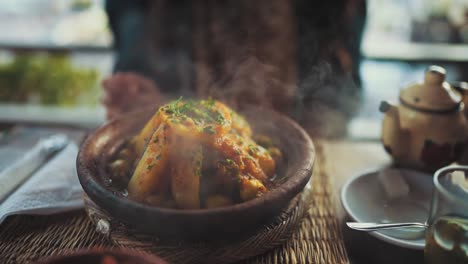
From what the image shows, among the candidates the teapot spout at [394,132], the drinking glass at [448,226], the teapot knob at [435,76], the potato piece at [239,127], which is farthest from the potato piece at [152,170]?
the teapot knob at [435,76]

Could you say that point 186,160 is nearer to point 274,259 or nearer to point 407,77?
point 274,259

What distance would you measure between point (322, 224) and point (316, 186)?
1.08ft

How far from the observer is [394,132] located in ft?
6.70

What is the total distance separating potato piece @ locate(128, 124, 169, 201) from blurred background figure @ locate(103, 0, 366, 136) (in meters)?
0.93

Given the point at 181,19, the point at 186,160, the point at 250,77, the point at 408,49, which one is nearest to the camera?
the point at 186,160

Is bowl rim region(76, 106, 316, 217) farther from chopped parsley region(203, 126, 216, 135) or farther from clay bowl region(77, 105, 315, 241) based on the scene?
chopped parsley region(203, 126, 216, 135)

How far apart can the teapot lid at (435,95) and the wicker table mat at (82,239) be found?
719mm

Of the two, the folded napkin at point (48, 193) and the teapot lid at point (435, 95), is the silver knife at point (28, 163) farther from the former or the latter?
the teapot lid at point (435, 95)

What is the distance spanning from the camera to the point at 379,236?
58.3 inches

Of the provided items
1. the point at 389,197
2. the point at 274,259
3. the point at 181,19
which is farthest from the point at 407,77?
the point at 274,259

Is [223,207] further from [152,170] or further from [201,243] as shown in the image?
[152,170]

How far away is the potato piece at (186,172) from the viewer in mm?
1404

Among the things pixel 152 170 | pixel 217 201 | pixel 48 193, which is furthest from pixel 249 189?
pixel 48 193

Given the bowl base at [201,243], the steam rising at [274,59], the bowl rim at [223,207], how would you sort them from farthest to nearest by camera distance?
the steam rising at [274,59] < the bowl base at [201,243] < the bowl rim at [223,207]
